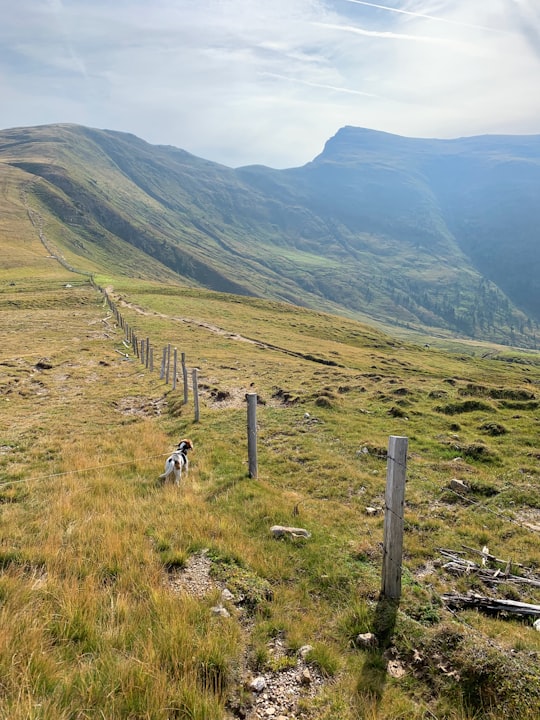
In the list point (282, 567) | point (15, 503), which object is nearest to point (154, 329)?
point (15, 503)

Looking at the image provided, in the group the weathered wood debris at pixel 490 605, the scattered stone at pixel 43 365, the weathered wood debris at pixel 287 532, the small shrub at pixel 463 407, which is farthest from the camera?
the scattered stone at pixel 43 365

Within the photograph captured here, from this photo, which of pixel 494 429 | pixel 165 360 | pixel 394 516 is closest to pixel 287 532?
pixel 394 516

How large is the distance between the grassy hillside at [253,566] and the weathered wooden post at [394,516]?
364 millimetres

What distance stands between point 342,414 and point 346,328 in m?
75.3

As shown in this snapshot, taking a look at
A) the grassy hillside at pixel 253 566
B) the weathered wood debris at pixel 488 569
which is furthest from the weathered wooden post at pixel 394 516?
the weathered wood debris at pixel 488 569

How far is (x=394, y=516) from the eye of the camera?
585cm

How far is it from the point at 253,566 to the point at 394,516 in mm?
2478

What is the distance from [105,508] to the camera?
7.83m

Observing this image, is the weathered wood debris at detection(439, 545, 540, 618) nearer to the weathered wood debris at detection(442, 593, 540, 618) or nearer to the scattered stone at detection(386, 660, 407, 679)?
the weathered wood debris at detection(442, 593, 540, 618)

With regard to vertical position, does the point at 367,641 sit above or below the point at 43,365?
above

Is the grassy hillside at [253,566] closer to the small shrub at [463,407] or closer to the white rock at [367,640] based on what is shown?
the white rock at [367,640]

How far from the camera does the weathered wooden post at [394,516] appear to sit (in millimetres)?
5766

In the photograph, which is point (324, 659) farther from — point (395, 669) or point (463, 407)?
point (463, 407)

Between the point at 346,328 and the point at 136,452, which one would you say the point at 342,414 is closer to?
the point at 136,452
